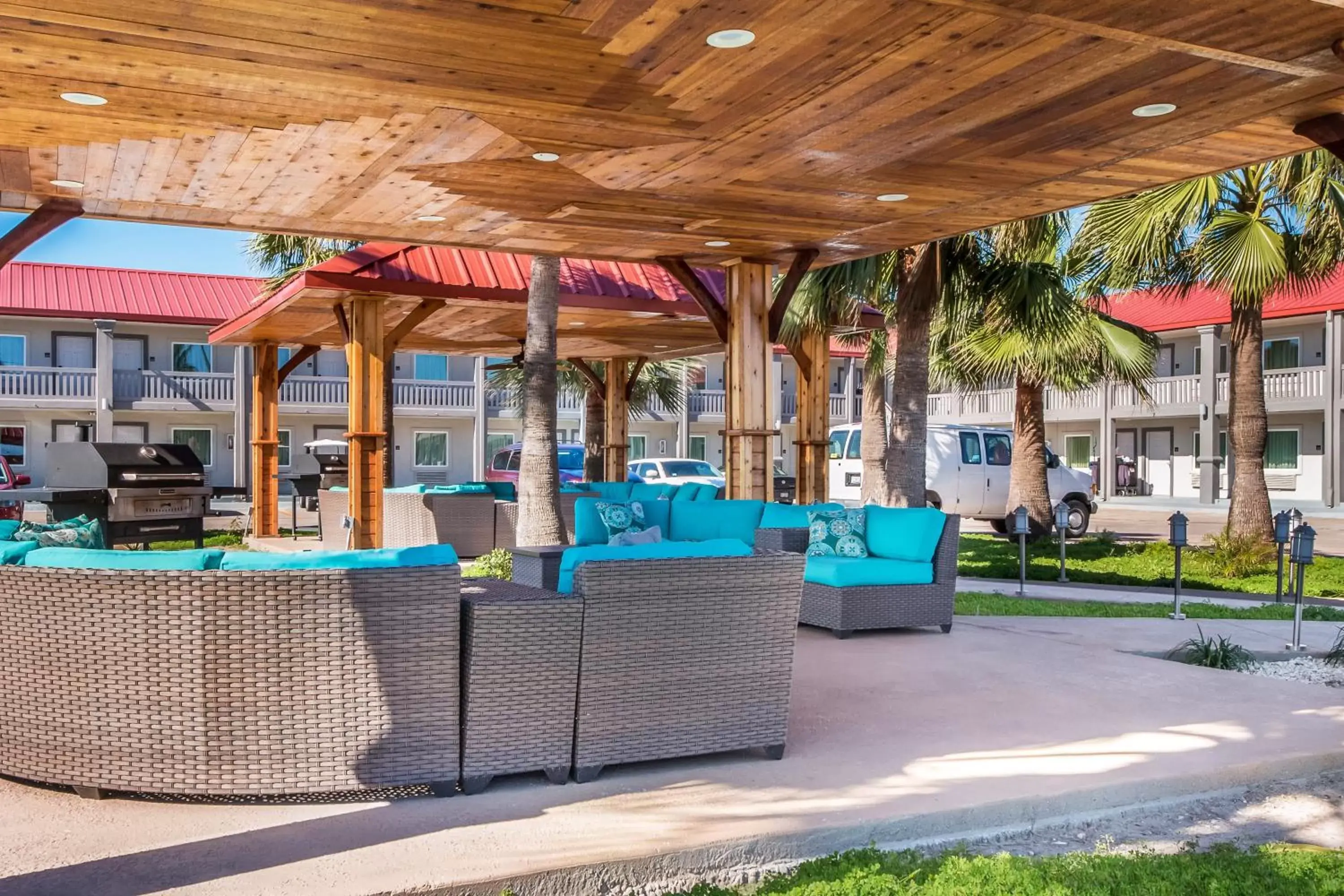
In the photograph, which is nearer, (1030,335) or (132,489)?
(1030,335)

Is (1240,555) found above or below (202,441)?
below

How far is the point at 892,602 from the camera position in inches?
340

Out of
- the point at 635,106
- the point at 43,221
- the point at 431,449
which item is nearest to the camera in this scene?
the point at 635,106

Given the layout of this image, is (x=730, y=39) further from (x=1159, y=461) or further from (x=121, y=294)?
(x=1159, y=461)

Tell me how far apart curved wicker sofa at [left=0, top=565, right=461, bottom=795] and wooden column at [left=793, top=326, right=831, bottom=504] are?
11467mm

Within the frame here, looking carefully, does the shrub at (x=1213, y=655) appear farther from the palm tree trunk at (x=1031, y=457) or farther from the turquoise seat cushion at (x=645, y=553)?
the palm tree trunk at (x=1031, y=457)

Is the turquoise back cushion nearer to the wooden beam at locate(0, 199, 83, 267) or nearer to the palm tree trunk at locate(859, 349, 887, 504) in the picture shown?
the wooden beam at locate(0, 199, 83, 267)

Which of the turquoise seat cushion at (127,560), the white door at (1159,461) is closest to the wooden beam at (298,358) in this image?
the turquoise seat cushion at (127,560)

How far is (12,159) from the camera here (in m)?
7.35

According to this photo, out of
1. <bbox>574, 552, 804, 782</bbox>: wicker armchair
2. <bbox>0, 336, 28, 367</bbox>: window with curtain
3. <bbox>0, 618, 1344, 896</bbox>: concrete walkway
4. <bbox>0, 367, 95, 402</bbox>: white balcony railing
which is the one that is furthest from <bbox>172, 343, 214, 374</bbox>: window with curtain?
<bbox>574, 552, 804, 782</bbox>: wicker armchair

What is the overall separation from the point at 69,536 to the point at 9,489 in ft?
31.6

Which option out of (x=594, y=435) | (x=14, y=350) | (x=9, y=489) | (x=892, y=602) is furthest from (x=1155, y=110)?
(x=14, y=350)

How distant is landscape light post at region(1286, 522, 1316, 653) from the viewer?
7.81 meters

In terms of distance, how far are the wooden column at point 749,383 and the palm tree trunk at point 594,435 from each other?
33.4 feet
